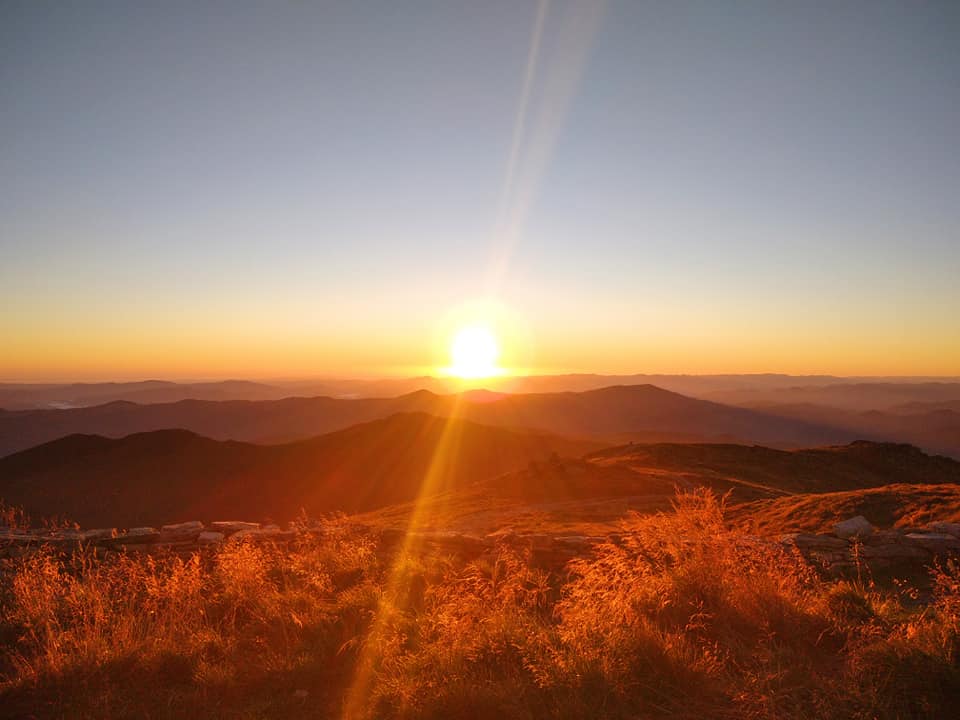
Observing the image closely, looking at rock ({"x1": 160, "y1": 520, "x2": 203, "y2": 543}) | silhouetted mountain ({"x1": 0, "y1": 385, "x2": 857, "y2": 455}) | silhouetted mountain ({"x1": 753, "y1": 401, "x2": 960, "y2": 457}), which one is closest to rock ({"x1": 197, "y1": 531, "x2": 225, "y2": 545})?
rock ({"x1": 160, "y1": 520, "x2": 203, "y2": 543})

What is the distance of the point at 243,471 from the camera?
35781 mm

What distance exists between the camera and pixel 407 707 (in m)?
3.92

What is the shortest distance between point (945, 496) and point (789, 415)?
126566 mm

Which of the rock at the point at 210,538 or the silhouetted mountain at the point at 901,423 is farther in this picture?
the silhouetted mountain at the point at 901,423

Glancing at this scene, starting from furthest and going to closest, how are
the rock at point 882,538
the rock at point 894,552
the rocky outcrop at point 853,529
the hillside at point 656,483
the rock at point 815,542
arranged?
the hillside at point 656,483, the rocky outcrop at point 853,529, the rock at point 882,538, the rock at point 815,542, the rock at point 894,552

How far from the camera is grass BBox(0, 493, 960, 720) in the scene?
3.97m

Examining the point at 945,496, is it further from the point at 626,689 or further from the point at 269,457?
the point at 269,457

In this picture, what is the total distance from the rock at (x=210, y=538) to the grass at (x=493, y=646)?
103 inches

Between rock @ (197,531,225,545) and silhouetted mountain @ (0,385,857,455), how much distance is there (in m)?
78.2

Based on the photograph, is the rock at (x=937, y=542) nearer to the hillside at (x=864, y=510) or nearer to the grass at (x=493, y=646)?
the grass at (x=493, y=646)

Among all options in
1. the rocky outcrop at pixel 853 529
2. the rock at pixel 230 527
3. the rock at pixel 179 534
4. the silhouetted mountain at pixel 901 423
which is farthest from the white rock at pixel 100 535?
the silhouetted mountain at pixel 901 423

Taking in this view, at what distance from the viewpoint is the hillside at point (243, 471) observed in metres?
30.0

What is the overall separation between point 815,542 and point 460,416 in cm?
8042

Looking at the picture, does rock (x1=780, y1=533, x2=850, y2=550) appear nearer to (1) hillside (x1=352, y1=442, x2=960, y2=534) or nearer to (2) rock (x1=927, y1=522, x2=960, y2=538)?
(2) rock (x1=927, y1=522, x2=960, y2=538)
